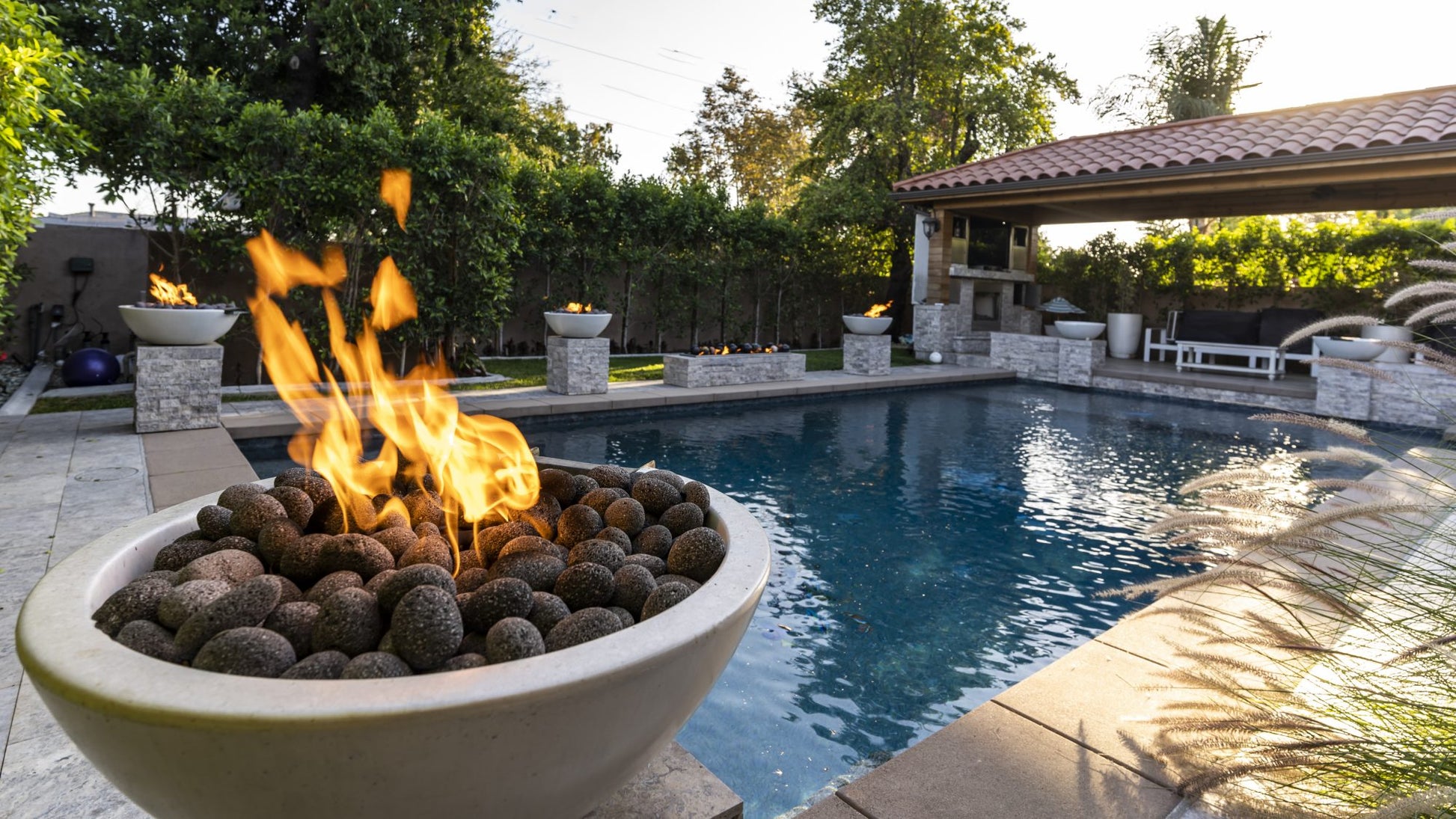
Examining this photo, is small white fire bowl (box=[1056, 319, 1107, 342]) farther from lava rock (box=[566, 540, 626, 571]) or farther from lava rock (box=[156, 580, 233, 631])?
lava rock (box=[156, 580, 233, 631])

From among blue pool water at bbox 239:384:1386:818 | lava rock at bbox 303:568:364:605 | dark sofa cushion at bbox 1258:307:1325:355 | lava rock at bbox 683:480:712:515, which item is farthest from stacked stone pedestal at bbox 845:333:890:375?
lava rock at bbox 303:568:364:605

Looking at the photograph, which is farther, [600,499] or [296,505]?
[600,499]

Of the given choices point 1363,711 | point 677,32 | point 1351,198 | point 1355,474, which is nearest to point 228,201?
point 1363,711

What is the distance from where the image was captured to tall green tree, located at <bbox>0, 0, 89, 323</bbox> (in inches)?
161

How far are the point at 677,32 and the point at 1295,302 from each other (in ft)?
65.0

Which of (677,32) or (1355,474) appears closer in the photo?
(1355,474)

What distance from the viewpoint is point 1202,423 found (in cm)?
870

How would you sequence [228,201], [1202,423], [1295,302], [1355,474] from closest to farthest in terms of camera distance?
[1355,474] → [228,201] → [1202,423] → [1295,302]

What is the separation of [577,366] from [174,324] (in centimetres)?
364

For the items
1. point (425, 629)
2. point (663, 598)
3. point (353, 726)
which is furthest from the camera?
point (663, 598)

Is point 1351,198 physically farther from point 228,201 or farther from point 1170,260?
point 228,201

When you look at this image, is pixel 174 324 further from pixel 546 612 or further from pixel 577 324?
pixel 546 612

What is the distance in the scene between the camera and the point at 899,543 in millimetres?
4344

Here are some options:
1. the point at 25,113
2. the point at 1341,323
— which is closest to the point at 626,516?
the point at 1341,323
